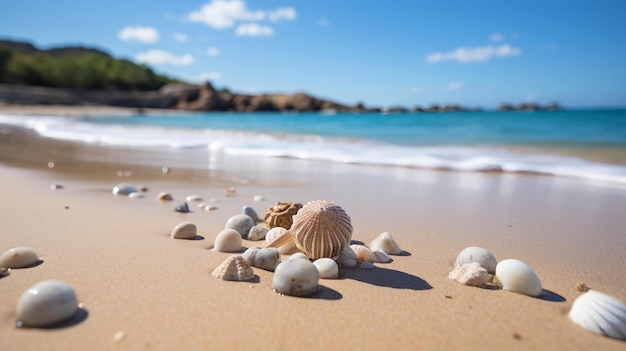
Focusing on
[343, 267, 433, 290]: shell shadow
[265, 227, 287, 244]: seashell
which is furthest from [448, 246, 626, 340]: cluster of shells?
[265, 227, 287, 244]: seashell

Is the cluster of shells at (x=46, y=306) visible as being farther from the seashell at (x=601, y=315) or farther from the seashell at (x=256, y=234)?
the seashell at (x=601, y=315)

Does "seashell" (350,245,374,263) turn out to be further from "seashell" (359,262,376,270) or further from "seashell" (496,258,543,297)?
"seashell" (496,258,543,297)

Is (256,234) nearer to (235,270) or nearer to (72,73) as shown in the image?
(235,270)

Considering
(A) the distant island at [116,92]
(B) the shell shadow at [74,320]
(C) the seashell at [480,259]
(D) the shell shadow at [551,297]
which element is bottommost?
(B) the shell shadow at [74,320]

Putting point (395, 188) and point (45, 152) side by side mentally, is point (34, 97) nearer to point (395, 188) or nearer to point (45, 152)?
point (45, 152)

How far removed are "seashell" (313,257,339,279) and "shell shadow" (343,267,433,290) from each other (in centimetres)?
10

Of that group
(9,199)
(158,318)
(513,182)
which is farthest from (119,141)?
(158,318)

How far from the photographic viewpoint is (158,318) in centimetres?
174

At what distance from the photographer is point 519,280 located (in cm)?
212

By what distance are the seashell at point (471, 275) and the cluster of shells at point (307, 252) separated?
46cm

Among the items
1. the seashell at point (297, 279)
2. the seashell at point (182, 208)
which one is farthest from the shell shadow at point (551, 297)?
the seashell at point (182, 208)

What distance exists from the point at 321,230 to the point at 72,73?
87.2m

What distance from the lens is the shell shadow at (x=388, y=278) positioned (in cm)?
223

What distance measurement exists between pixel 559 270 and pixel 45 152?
9.39 m
